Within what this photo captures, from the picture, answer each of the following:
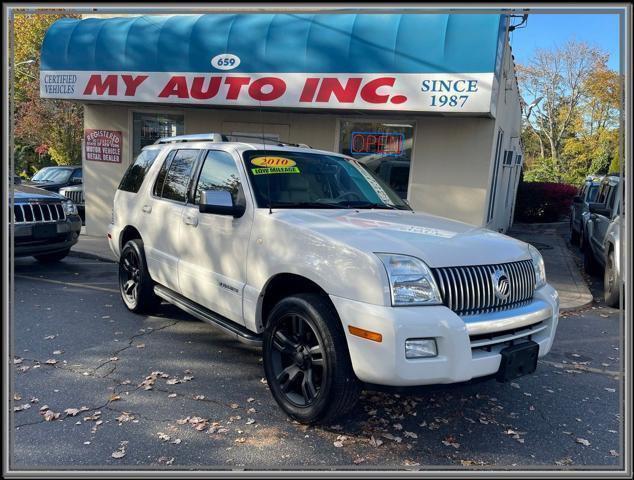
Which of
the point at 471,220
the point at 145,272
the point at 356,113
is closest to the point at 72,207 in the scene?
the point at 145,272

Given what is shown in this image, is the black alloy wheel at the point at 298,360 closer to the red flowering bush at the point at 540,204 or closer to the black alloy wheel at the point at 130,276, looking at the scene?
the black alloy wheel at the point at 130,276

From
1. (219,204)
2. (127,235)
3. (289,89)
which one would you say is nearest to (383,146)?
(289,89)

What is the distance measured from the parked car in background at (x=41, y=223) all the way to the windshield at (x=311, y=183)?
4.74 m

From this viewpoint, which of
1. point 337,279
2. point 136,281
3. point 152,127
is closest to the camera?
point 337,279

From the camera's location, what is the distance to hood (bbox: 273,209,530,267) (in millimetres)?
3193

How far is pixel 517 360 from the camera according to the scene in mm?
3242

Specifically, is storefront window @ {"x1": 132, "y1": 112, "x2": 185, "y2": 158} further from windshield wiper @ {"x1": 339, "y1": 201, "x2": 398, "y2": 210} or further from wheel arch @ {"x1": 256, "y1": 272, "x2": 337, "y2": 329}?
wheel arch @ {"x1": 256, "y1": 272, "x2": 337, "y2": 329}

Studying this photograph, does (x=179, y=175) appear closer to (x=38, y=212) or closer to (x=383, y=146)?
(x=38, y=212)

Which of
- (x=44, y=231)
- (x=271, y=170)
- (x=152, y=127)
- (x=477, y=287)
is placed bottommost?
(x=44, y=231)

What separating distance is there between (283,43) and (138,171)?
412cm

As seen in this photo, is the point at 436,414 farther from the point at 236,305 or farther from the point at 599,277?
the point at 599,277

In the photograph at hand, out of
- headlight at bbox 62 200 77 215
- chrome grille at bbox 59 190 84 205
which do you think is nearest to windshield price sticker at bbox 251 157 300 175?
headlight at bbox 62 200 77 215

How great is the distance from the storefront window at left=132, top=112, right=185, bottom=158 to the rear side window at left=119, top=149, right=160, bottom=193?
5.34 m

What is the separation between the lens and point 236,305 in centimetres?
408
